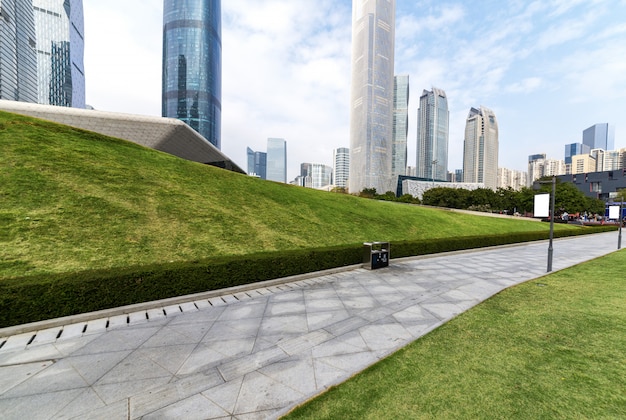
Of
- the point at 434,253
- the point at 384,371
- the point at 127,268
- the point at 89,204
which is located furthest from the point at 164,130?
the point at 384,371

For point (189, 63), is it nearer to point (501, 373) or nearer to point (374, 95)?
point (374, 95)

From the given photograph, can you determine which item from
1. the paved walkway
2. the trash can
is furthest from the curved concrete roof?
the paved walkway

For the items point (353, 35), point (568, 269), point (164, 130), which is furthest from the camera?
point (353, 35)

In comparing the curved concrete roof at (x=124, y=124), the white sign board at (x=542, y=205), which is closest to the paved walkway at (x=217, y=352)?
the white sign board at (x=542, y=205)

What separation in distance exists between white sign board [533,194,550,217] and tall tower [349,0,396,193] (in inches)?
5621

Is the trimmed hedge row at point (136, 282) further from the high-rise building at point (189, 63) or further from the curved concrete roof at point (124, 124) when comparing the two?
the high-rise building at point (189, 63)

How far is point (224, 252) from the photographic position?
11.8 metres

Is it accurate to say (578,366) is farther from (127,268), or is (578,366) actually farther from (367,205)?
(367,205)

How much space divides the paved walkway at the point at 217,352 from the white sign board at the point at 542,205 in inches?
251

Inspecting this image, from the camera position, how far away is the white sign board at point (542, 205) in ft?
39.2

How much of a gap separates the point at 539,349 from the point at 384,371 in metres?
3.34

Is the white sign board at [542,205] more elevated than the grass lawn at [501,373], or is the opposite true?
the white sign board at [542,205]

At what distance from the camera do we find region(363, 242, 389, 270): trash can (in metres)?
12.6

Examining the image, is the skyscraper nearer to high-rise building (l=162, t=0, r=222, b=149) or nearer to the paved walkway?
high-rise building (l=162, t=0, r=222, b=149)
